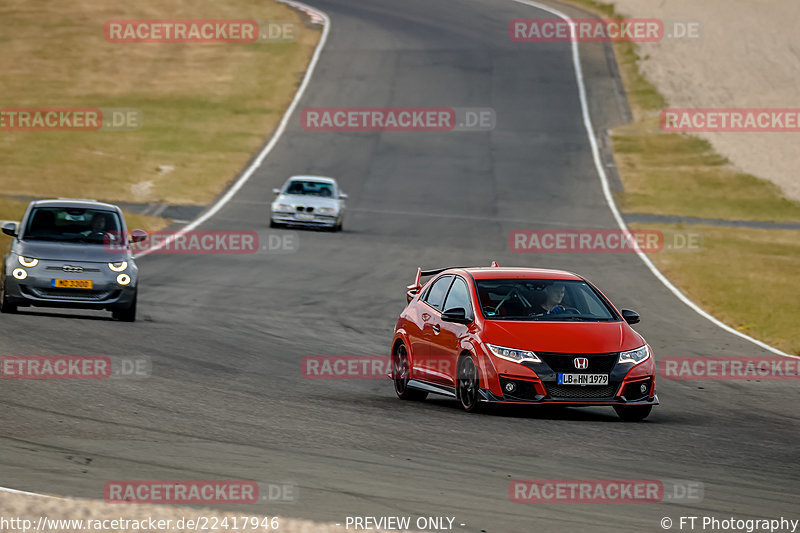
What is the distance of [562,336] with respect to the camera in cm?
1240

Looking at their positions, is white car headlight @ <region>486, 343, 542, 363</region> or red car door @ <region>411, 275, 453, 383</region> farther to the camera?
red car door @ <region>411, 275, 453, 383</region>

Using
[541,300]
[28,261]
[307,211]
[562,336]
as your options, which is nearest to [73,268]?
[28,261]

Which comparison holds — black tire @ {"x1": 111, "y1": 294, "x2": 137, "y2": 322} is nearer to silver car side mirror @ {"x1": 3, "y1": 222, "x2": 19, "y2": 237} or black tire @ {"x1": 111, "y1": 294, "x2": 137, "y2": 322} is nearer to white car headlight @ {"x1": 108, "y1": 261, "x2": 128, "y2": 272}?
white car headlight @ {"x1": 108, "y1": 261, "x2": 128, "y2": 272}

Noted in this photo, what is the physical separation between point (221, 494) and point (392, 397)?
6.34 meters

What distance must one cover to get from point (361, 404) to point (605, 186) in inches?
1222

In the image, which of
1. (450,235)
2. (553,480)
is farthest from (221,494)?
(450,235)

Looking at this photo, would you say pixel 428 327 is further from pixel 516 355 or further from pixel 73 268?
pixel 73 268

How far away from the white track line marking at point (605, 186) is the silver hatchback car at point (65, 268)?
9953 millimetres

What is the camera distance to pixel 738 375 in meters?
17.1

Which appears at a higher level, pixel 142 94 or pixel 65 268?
pixel 142 94

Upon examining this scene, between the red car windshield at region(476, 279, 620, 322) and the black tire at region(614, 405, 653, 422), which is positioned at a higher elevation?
the red car windshield at region(476, 279, 620, 322)

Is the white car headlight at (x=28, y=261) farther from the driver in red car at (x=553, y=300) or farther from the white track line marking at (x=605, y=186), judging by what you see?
the white track line marking at (x=605, y=186)

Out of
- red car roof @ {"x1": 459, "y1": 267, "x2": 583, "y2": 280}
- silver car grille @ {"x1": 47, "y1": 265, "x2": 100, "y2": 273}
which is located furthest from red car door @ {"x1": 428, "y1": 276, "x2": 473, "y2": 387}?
silver car grille @ {"x1": 47, "y1": 265, "x2": 100, "y2": 273}

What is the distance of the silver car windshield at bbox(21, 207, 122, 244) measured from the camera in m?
19.9
